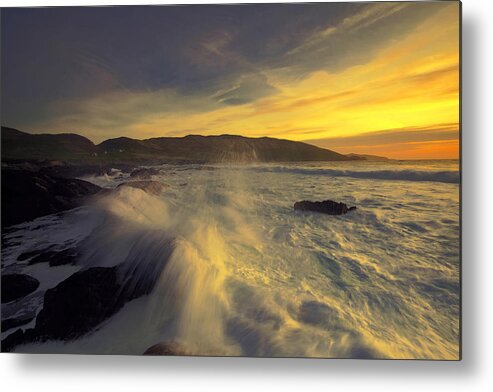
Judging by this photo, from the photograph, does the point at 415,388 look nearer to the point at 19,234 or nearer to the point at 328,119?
the point at 328,119

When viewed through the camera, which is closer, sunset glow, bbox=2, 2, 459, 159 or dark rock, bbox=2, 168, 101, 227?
sunset glow, bbox=2, 2, 459, 159

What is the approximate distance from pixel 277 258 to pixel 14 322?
3.85 ft

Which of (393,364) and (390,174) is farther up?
(390,174)

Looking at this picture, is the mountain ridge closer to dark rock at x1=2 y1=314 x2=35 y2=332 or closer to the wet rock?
the wet rock

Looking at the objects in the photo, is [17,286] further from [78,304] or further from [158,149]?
[158,149]

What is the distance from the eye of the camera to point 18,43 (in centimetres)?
196

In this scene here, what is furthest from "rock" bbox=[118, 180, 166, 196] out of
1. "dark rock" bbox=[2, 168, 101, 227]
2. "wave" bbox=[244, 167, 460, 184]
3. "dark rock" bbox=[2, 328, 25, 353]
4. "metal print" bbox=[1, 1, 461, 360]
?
"dark rock" bbox=[2, 328, 25, 353]

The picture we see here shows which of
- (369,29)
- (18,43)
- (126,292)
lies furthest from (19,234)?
(369,29)

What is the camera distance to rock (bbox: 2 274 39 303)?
192 cm

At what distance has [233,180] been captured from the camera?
193 centimetres

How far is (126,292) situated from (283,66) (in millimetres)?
1178

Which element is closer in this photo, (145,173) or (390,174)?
(390,174)

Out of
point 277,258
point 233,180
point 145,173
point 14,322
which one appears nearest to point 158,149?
point 145,173

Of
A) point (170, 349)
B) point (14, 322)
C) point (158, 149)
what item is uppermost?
point (158, 149)
